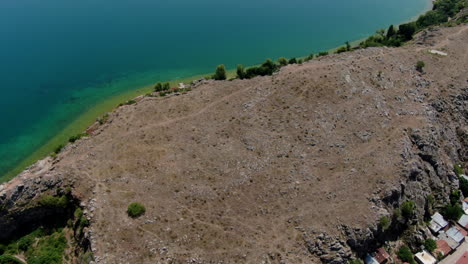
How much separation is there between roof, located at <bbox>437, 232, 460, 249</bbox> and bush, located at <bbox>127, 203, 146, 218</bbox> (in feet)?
184

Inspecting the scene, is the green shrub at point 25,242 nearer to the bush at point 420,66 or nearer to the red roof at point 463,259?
the red roof at point 463,259

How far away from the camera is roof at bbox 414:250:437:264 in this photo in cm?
5759

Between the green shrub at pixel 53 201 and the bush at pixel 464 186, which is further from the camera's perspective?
the bush at pixel 464 186

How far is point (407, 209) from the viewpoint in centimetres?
5828

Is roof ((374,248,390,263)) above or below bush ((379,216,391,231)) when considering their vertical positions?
below

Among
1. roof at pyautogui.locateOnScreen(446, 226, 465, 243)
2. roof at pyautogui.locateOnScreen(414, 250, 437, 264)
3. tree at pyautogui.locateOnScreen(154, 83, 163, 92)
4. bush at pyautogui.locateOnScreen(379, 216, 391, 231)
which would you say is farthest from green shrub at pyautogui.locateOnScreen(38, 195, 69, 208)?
roof at pyautogui.locateOnScreen(446, 226, 465, 243)

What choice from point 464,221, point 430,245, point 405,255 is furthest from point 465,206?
point 405,255

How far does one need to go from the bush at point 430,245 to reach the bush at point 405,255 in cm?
373

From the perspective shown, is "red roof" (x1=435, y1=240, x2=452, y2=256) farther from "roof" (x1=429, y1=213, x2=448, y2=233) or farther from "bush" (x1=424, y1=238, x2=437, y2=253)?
"roof" (x1=429, y1=213, x2=448, y2=233)

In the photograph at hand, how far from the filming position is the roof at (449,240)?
60906mm

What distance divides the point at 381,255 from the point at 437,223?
16.4 meters

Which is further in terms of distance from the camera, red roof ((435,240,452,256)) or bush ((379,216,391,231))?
red roof ((435,240,452,256))

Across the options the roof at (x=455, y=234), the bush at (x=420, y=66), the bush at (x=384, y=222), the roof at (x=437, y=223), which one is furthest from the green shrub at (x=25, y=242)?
the bush at (x=420, y=66)

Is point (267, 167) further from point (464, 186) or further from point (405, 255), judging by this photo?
point (464, 186)
